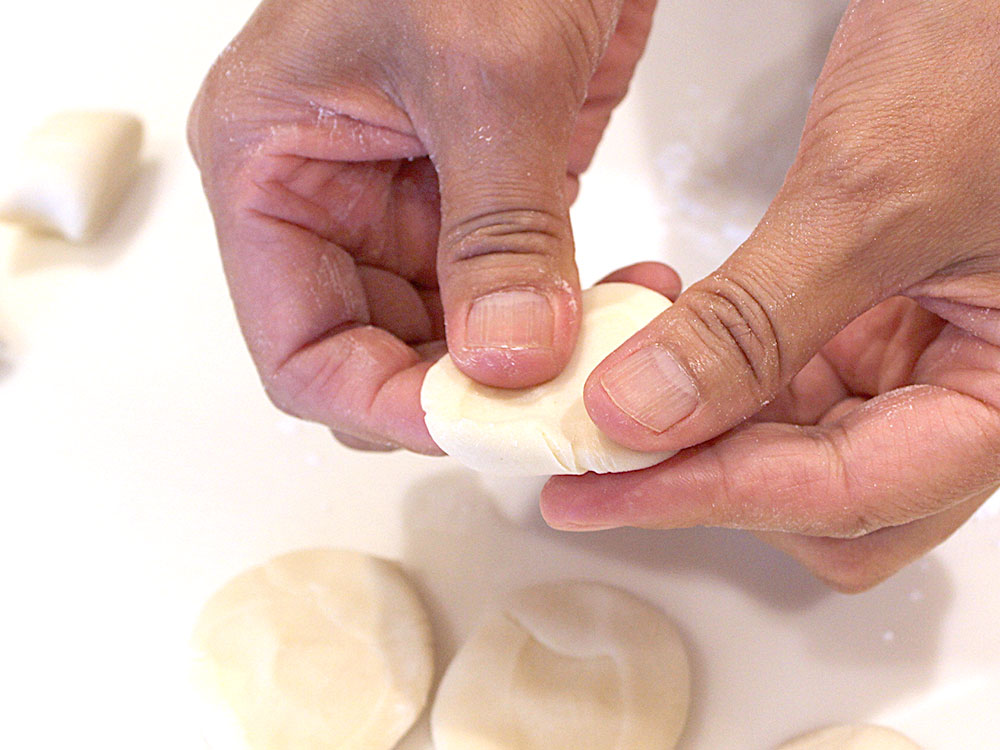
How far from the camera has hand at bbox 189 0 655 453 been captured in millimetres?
648

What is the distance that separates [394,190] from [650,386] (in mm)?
436

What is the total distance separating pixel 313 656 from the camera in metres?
0.84

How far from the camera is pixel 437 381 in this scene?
653mm

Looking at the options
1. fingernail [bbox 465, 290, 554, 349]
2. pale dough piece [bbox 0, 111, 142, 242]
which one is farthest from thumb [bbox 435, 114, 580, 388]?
pale dough piece [bbox 0, 111, 142, 242]

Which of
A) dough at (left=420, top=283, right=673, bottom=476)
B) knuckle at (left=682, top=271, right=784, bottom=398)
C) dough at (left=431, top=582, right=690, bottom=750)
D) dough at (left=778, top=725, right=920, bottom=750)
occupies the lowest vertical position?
dough at (left=778, top=725, right=920, bottom=750)

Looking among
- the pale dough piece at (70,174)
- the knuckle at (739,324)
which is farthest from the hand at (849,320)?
the pale dough piece at (70,174)

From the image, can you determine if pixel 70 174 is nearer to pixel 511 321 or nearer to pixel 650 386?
pixel 511 321

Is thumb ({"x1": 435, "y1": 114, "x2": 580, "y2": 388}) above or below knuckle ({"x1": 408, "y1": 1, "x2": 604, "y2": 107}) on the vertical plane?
below

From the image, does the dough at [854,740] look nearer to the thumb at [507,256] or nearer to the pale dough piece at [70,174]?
the thumb at [507,256]

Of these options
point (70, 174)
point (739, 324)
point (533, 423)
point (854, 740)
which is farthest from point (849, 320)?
point (70, 174)

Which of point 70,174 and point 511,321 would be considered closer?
point 511,321

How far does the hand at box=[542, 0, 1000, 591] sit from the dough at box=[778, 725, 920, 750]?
0.23 metres

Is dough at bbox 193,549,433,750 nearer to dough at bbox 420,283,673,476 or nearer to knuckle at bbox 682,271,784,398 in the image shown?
dough at bbox 420,283,673,476

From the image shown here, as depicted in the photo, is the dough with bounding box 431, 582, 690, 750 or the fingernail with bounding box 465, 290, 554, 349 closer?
the fingernail with bounding box 465, 290, 554, 349
